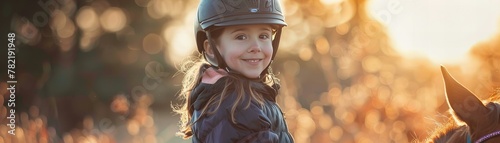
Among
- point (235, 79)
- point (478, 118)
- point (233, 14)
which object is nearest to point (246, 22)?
point (233, 14)

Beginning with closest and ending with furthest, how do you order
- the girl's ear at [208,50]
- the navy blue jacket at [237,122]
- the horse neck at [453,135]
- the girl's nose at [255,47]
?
1. the horse neck at [453,135]
2. the navy blue jacket at [237,122]
3. the girl's nose at [255,47]
4. the girl's ear at [208,50]

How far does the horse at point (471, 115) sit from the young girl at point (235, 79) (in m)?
0.86

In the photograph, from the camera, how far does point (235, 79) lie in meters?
3.83

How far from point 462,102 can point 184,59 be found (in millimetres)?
2900

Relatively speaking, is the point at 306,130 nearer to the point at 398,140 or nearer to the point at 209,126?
the point at 398,140

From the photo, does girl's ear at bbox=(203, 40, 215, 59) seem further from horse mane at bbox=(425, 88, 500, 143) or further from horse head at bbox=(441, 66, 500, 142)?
horse head at bbox=(441, 66, 500, 142)

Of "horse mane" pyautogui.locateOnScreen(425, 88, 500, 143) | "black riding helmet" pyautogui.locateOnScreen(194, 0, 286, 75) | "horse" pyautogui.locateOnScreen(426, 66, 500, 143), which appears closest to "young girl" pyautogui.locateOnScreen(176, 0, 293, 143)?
"black riding helmet" pyautogui.locateOnScreen(194, 0, 286, 75)

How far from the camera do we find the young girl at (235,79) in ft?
11.9

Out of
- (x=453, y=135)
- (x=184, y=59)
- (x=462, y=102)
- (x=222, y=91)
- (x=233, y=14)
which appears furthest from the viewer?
(x=184, y=59)

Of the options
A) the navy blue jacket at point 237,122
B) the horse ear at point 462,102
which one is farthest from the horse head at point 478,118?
the navy blue jacket at point 237,122

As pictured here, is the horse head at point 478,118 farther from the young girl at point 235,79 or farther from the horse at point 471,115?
the young girl at point 235,79

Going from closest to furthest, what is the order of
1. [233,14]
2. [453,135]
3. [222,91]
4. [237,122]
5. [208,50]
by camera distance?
1. [453,135]
2. [237,122]
3. [222,91]
4. [233,14]
5. [208,50]

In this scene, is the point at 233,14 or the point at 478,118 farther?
the point at 233,14

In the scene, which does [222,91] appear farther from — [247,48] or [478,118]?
[478,118]
